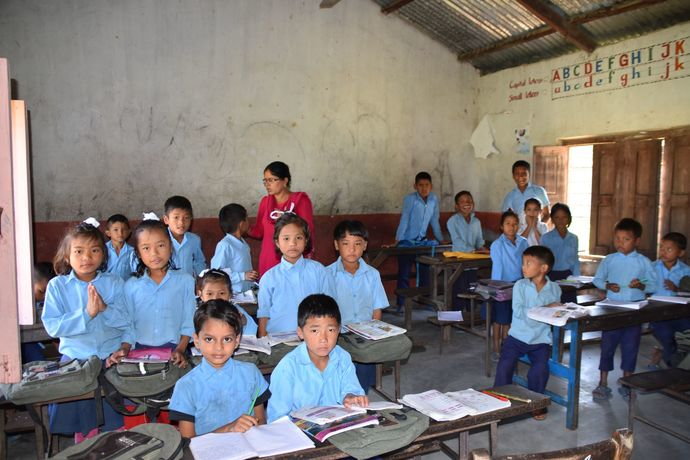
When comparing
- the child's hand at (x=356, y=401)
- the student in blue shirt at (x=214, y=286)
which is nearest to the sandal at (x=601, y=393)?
the child's hand at (x=356, y=401)

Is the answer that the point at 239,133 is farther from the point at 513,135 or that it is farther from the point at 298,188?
the point at 513,135

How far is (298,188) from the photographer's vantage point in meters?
6.89

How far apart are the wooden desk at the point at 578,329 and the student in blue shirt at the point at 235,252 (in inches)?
86.3

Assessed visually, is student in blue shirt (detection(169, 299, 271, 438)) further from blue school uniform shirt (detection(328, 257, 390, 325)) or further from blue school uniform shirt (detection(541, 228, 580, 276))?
blue school uniform shirt (detection(541, 228, 580, 276))

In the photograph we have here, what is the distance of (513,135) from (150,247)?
6.05 m

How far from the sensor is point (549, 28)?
6.36m

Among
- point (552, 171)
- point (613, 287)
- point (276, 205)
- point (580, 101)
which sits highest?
point (580, 101)

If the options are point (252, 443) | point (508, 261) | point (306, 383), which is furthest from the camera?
point (508, 261)

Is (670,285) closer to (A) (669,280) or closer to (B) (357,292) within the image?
(A) (669,280)

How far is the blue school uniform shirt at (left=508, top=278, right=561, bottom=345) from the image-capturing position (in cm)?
352

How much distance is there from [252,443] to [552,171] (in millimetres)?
6204

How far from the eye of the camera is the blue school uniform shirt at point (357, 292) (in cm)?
329

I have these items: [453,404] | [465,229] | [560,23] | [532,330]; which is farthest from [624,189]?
[453,404]

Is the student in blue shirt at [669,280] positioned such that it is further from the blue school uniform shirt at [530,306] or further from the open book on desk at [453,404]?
the open book on desk at [453,404]
